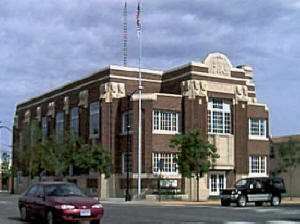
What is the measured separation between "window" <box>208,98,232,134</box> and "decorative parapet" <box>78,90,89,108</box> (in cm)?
1239

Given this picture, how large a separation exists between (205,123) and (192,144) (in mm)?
7667

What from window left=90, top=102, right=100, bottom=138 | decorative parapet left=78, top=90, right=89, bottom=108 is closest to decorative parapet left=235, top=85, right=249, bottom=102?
window left=90, top=102, right=100, bottom=138

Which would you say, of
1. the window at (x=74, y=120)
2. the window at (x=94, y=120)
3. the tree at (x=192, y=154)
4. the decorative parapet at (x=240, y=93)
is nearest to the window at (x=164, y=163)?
the tree at (x=192, y=154)

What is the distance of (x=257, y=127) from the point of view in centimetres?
5672

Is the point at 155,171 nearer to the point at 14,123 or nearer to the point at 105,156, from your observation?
the point at 105,156

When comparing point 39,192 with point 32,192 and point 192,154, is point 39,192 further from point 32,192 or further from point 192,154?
point 192,154

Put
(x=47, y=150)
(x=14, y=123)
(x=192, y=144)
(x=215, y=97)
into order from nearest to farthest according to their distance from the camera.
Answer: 1. (x=192, y=144)
2. (x=215, y=97)
3. (x=47, y=150)
4. (x=14, y=123)

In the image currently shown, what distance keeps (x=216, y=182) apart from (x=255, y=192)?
16909mm

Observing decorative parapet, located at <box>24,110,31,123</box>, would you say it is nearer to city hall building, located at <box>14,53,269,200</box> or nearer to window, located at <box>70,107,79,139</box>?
window, located at <box>70,107,79,139</box>

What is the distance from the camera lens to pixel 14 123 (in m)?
80.9

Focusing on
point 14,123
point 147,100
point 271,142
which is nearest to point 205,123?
point 147,100

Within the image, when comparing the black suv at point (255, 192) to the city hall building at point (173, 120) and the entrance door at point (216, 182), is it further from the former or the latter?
the entrance door at point (216, 182)

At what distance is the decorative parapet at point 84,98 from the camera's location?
189ft

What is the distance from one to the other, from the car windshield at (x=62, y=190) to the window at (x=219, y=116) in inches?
1327
